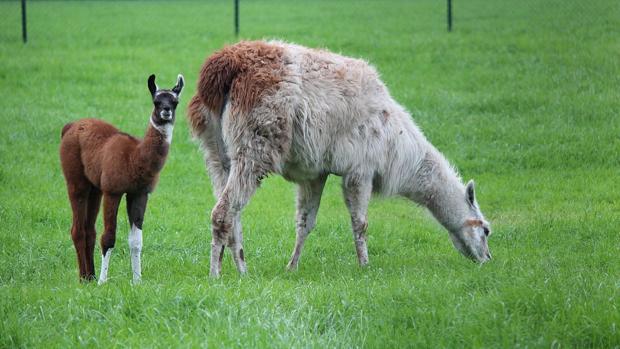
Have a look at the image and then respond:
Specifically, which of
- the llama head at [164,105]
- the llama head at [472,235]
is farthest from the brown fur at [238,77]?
the llama head at [472,235]

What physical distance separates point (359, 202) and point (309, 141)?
845 millimetres

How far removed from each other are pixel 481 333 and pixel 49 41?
17630 mm

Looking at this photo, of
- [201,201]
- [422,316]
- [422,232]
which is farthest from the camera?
[201,201]

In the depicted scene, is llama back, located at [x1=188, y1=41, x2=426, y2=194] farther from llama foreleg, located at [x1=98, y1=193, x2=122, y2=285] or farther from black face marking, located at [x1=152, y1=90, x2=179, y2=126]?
llama foreleg, located at [x1=98, y1=193, x2=122, y2=285]

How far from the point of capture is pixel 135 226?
25.9 ft

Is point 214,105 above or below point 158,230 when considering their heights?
above

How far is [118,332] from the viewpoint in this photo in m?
6.10

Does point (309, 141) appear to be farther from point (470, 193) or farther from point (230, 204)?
point (470, 193)

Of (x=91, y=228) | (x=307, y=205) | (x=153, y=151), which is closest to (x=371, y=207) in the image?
(x=307, y=205)

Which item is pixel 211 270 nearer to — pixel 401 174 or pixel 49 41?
pixel 401 174

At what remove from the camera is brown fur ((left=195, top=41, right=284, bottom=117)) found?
27.1 ft

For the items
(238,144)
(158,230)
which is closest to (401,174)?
(238,144)

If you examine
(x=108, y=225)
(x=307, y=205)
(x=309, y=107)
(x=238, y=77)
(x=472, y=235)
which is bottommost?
(x=472, y=235)

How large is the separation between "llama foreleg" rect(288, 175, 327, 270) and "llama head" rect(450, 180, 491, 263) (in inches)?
54.4
